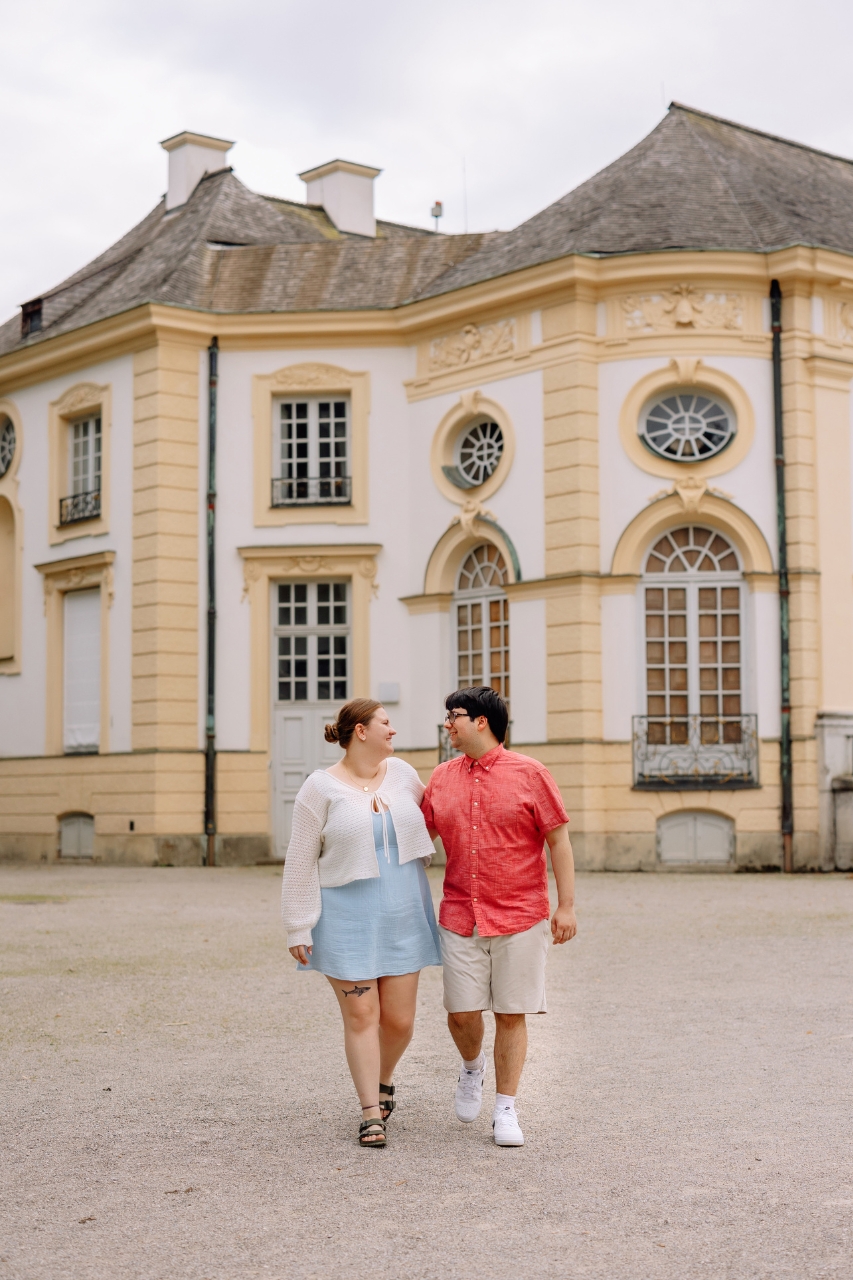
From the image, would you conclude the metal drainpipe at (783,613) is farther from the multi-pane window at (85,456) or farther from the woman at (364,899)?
the woman at (364,899)

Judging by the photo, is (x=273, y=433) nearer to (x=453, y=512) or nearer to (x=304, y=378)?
(x=304, y=378)

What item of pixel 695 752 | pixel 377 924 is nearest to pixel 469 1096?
pixel 377 924

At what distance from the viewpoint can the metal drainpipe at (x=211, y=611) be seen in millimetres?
21297

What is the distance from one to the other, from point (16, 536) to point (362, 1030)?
63.4 ft

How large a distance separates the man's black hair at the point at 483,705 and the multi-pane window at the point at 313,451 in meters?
16.0

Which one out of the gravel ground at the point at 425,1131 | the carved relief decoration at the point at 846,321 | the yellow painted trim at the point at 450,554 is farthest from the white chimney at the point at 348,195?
the gravel ground at the point at 425,1131

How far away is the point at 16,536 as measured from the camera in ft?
78.8

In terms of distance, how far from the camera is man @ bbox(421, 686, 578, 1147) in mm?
5773

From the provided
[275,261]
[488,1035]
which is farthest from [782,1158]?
[275,261]

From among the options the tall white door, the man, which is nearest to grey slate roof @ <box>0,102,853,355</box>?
the tall white door

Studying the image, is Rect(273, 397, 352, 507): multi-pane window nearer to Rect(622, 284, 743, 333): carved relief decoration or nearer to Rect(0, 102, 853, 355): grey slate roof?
Rect(0, 102, 853, 355): grey slate roof

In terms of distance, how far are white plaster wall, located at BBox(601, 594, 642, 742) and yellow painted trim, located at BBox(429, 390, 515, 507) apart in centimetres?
230

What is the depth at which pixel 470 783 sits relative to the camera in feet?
19.5

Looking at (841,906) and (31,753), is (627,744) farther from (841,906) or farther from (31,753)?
(31,753)
